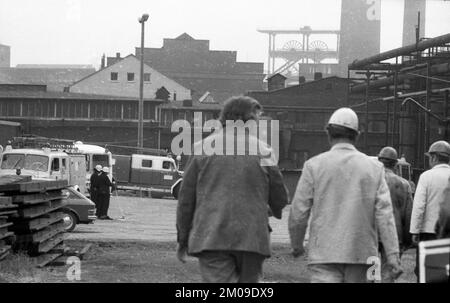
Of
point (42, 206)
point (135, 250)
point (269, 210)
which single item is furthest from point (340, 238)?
point (135, 250)

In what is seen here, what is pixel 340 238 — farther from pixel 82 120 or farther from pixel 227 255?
pixel 82 120

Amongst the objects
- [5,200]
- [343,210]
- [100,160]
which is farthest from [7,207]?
[100,160]

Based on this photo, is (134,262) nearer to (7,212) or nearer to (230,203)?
(7,212)

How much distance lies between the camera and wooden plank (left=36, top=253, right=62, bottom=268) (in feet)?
47.6

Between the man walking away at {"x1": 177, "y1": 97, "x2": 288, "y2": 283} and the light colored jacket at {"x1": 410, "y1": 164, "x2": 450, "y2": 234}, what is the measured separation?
155 inches

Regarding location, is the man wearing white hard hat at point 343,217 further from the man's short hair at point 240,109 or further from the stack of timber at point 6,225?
the stack of timber at point 6,225

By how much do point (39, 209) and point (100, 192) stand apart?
15.4 metres

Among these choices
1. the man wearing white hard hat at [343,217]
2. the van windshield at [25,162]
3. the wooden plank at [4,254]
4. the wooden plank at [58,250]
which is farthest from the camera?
the van windshield at [25,162]

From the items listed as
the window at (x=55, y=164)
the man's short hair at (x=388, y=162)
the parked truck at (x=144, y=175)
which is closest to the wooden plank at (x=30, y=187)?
the man's short hair at (x=388, y=162)

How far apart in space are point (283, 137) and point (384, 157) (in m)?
54.7

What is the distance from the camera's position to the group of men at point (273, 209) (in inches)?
268

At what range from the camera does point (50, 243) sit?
16047 mm

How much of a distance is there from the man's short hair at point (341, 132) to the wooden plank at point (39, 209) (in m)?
7.86

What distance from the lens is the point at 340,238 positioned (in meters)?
7.02
